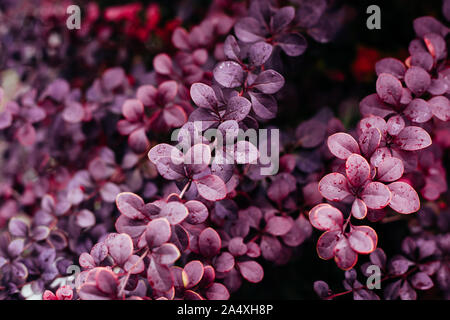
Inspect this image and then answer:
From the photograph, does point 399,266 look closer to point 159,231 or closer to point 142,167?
point 159,231

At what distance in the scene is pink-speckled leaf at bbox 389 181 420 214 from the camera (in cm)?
63

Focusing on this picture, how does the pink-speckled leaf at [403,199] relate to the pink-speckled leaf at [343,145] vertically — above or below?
below

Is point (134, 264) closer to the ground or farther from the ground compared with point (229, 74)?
closer to the ground

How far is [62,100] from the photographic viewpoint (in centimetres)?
102

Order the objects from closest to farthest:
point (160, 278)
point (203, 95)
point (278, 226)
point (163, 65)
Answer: point (160, 278) < point (203, 95) < point (278, 226) < point (163, 65)

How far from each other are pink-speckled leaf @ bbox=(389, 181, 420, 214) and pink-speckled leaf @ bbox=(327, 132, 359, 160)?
0.10 metres

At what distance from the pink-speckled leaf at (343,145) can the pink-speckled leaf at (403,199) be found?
10 cm

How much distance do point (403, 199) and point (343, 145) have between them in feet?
0.46

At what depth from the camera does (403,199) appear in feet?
2.11

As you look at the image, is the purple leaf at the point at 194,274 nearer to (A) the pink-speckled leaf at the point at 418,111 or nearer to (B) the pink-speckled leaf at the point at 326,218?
(B) the pink-speckled leaf at the point at 326,218

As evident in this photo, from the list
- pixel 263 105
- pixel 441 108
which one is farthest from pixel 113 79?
pixel 441 108

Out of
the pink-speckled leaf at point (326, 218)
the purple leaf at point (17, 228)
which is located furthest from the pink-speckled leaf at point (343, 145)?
the purple leaf at point (17, 228)

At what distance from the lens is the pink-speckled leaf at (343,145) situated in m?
0.68

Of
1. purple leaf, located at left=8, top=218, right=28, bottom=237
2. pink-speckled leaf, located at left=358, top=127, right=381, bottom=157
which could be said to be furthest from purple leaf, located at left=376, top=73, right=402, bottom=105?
purple leaf, located at left=8, top=218, right=28, bottom=237
